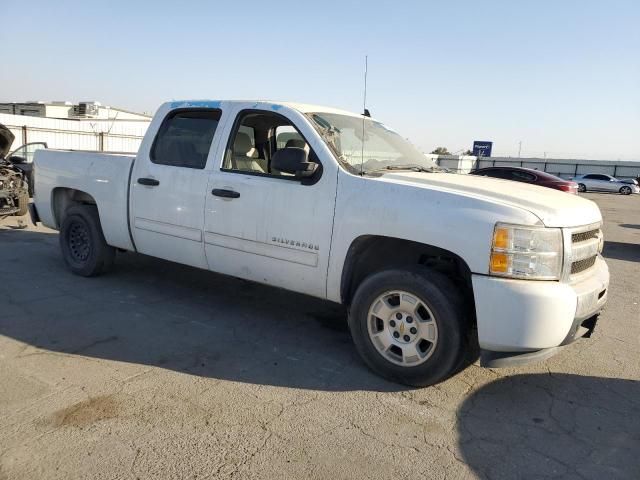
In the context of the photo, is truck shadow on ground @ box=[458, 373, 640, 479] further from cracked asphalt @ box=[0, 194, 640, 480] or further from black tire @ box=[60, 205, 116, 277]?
black tire @ box=[60, 205, 116, 277]

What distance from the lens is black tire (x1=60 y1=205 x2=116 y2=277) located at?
5938 mm

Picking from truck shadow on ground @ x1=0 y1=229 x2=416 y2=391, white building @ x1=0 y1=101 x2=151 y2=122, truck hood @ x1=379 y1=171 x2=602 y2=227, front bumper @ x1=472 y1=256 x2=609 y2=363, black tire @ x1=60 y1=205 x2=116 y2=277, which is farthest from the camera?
white building @ x1=0 y1=101 x2=151 y2=122

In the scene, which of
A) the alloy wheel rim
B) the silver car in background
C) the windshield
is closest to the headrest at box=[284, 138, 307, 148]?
the windshield

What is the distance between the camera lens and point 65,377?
12.0ft

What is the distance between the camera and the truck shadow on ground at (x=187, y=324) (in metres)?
3.95

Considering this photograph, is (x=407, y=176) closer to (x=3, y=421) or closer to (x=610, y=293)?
(x=3, y=421)

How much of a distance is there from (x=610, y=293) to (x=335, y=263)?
4597mm

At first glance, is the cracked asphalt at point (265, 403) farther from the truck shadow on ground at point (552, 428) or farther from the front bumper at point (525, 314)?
the front bumper at point (525, 314)

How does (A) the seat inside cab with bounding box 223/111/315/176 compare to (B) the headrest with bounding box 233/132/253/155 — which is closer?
(A) the seat inside cab with bounding box 223/111/315/176

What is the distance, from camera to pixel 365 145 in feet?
15.1

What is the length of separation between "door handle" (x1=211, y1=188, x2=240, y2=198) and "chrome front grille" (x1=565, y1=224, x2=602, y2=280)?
8.41 feet

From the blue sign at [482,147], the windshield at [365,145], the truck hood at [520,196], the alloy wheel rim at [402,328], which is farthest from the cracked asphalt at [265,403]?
the blue sign at [482,147]

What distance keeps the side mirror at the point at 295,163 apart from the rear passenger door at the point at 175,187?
97 cm

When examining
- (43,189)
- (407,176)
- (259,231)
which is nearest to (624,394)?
(407,176)
